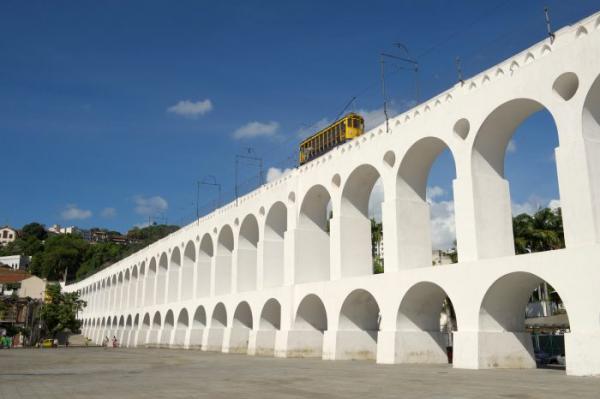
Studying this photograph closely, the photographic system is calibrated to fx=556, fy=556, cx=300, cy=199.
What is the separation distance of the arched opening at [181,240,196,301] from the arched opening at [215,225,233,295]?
6164 mm

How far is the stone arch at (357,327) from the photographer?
2456 cm

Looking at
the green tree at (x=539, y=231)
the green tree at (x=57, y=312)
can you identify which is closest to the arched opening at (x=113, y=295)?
the green tree at (x=57, y=312)

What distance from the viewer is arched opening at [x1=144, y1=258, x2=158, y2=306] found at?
53969 millimetres

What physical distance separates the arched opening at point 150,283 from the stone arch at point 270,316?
80.7 ft

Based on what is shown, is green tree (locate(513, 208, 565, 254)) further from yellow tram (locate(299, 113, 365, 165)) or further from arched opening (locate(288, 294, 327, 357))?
arched opening (locate(288, 294, 327, 357))

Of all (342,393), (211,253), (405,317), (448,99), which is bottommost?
(342,393)

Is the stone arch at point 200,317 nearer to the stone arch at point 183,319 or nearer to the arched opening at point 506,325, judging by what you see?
the stone arch at point 183,319

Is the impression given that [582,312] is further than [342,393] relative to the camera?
Yes

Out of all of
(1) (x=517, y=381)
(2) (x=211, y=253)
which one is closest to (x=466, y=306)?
(1) (x=517, y=381)

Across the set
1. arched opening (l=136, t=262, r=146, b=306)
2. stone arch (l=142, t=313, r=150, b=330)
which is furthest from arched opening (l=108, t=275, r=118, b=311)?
stone arch (l=142, t=313, r=150, b=330)

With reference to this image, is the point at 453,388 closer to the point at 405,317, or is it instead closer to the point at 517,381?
the point at 517,381

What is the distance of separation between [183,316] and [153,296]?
9.01 meters

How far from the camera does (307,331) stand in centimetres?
2827

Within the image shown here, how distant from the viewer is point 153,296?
5275cm
